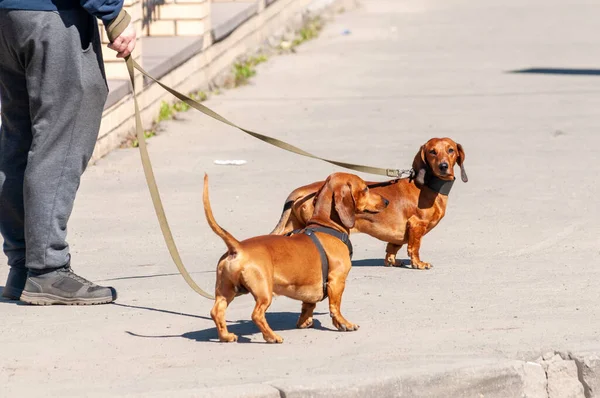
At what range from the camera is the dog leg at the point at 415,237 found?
22.3ft

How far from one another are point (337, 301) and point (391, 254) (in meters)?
1.62

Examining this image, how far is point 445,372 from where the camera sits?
15.9ft

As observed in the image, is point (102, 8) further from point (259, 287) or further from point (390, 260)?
point (390, 260)

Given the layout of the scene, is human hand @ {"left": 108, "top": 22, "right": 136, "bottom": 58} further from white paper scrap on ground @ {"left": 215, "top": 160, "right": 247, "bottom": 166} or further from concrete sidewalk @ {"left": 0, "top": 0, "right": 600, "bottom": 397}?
white paper scrap on ground @ {"left": 215, "top": 160, "right": 247, "bottom": 166}

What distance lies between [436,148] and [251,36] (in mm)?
9878

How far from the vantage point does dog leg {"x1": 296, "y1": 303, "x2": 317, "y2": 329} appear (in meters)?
5.52

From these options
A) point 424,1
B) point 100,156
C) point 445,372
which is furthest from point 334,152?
point 424,1

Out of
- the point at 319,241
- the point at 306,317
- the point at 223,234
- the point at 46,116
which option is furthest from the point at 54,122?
the point at 306,317

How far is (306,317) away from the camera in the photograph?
219 inches

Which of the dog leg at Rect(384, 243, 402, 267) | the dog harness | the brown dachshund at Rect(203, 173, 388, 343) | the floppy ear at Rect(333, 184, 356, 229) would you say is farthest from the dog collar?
the dog harness

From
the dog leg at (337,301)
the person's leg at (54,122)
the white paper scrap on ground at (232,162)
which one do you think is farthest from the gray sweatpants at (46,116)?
the white paper scrap on ground at (232,162)

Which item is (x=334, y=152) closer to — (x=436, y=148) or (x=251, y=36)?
(x=436, y=148)

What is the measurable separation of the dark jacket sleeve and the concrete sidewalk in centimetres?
142

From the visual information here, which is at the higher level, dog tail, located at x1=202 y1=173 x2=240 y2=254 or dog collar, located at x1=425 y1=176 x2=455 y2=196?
dog tail, located at x1=202 y1=173 x2=240 y2=254
